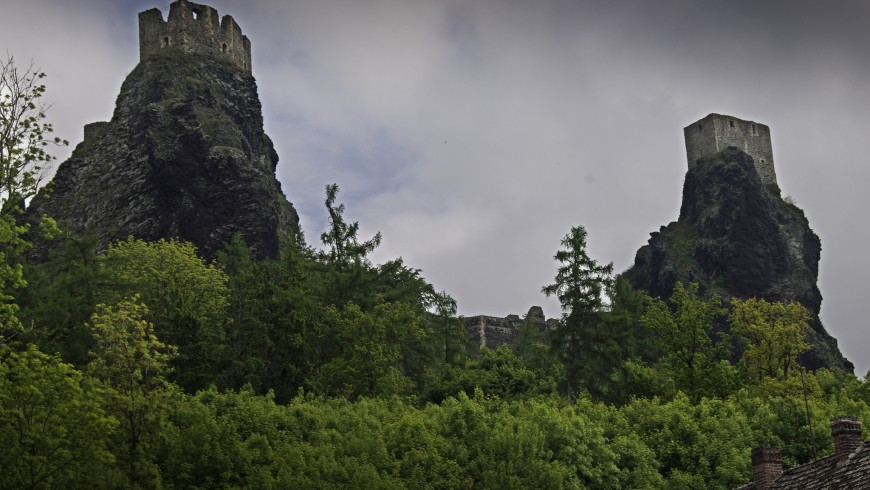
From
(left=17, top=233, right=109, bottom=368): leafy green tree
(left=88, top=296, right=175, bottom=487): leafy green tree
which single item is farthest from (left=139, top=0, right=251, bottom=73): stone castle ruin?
(left=88, top=296, right=175, bottom=487): leafy green tree

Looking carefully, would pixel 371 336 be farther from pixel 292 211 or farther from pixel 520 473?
pixel 292 211

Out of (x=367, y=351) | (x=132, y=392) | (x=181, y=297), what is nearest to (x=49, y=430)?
(x=132, y=392)

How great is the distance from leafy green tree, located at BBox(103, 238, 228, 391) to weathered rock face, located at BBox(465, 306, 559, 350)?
31.1m

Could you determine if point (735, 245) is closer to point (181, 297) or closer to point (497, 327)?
point (497, 327)

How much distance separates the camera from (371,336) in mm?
49312

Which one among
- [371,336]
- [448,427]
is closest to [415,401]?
[371,336]

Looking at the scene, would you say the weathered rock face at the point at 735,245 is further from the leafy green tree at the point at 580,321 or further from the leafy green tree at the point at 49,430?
the leafy green tree at the point at 49,430

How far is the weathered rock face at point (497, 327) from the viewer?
8775cm

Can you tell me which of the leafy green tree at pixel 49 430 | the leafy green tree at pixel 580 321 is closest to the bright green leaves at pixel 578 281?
the leafy green tree at pixel 580 321

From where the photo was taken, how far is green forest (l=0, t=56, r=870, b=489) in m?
31.7

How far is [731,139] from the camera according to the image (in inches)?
4080

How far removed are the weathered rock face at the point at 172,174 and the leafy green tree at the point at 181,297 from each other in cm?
1230

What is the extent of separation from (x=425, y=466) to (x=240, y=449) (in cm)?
566

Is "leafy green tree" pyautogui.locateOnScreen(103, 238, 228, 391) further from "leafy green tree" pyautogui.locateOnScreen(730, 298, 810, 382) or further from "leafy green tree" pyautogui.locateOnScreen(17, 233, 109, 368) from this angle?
"leafy green tree" pyautogui.locateOnScreen(730, 298, 810, 382)
